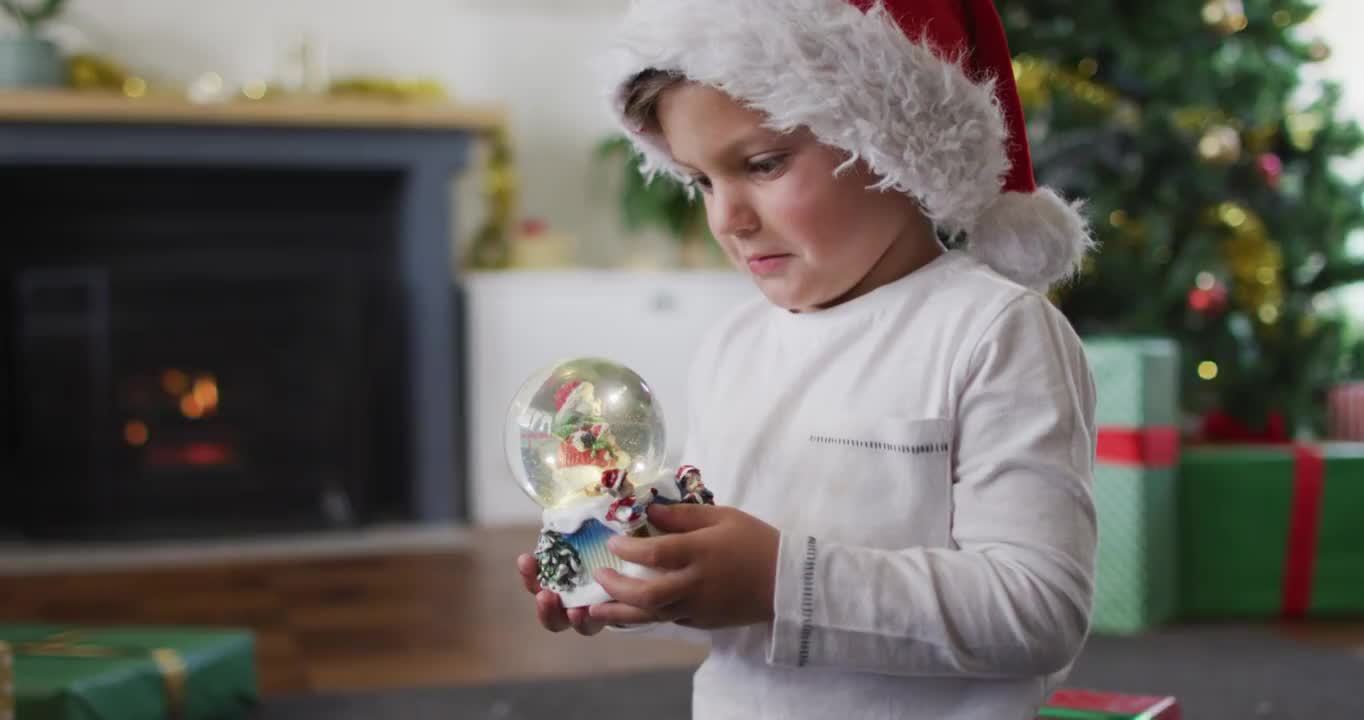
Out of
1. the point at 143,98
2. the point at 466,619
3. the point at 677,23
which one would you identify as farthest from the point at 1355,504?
the point at 143,98

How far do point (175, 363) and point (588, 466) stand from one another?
298 centimetres

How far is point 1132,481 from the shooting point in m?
2.23

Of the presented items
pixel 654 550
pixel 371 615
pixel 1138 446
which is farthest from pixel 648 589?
pixel 371 615

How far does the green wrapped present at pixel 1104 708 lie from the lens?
3.43ft

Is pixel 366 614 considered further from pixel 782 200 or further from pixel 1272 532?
pixel 782 200

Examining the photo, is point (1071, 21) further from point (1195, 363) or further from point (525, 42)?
point (525, 42)

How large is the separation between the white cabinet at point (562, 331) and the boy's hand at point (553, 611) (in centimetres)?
285

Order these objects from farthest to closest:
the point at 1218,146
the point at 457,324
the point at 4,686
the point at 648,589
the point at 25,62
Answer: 1. the point at 457,324
2. the point at 25,62
3. the point at 1218,146
4. the point at 4,686
5. the point at 648,589

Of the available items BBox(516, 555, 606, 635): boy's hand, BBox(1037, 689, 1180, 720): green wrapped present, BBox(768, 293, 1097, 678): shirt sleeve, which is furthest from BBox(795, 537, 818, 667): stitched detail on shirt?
BBox(1037, 689, 1180, 720): green wrapped present

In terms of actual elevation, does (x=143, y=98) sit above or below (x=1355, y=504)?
above

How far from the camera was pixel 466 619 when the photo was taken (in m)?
2.44

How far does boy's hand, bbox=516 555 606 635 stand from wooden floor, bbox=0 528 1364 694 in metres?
1.35

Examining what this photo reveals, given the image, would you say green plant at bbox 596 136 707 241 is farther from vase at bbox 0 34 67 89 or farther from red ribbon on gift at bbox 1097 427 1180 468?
red ribbon on gift at bbox 1097 427 1180 468

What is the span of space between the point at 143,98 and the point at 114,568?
1.20 meters
